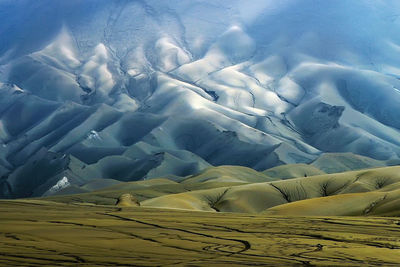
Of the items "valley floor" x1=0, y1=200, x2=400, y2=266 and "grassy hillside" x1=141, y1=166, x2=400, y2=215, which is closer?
"valley floor" x1=0, y1=200, x2=400, y2=266

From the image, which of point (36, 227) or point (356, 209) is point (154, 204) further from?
point (36, 227)

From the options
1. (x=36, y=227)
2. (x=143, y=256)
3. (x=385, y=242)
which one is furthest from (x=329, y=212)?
(x=143, y=256)

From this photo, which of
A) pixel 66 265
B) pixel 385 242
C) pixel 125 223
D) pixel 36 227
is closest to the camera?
pixel 66 265

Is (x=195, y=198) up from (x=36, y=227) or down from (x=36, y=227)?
down

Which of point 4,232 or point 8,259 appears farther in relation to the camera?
point 4,232

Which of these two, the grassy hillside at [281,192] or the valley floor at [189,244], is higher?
the valley floor at [189,244]

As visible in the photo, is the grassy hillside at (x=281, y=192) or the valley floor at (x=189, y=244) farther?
the grassy hillside at (x=281, y=192)

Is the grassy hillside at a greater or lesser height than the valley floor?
lesser

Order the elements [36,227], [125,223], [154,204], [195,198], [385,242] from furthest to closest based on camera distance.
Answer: [195,198] → [154,204] → [125,223] → [36,227] → [385,242]
